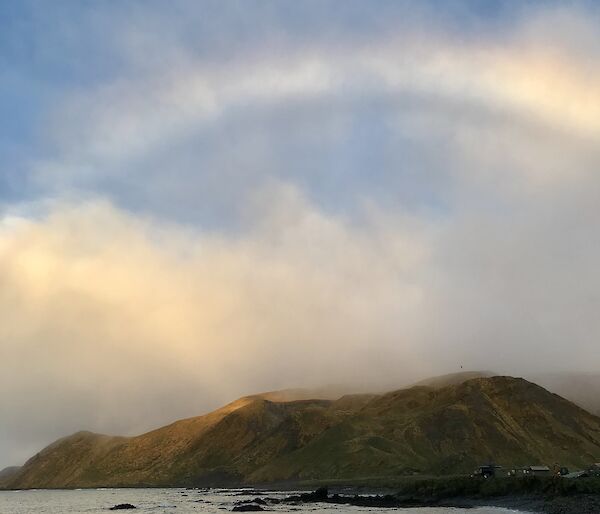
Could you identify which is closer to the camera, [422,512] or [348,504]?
[422,512]

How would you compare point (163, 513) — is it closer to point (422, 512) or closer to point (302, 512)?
point (302, 512)

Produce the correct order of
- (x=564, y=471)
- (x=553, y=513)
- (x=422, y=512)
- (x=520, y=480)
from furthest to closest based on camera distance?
(x=564, y=471) < (x=520, y=480) < (x=422, y=512) < (x=553, y=513)

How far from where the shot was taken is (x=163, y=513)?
11481cm

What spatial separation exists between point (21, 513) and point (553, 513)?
11321 centimetres

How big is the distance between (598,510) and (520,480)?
37.3m

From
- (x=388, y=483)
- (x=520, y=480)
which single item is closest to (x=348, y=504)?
(x=520, y=480)

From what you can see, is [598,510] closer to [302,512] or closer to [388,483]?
[302,512]

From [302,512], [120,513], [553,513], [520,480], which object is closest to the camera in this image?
[553,513]

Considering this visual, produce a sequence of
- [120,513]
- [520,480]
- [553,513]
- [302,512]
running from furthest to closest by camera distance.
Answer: [120,513]
[520,480]
[302,512]
[553,513]

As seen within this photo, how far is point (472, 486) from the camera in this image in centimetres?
11938

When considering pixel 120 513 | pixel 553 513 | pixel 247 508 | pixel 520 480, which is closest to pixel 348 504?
pixel 247 508

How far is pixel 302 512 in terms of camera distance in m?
99.6

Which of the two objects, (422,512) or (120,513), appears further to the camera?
(120,513)

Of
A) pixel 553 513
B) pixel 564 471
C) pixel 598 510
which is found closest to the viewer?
pixel 598 510
